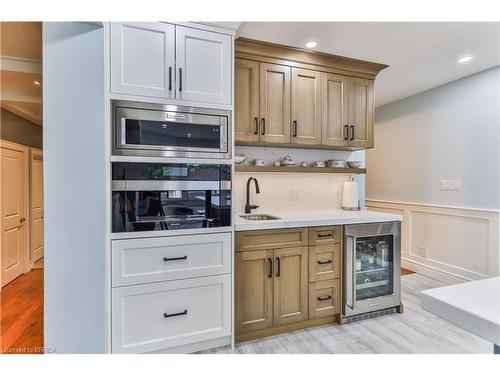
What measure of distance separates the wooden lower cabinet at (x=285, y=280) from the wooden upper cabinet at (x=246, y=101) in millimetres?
907

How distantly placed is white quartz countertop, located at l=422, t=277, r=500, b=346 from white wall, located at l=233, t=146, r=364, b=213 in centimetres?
206

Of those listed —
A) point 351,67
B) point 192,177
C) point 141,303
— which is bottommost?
point 141,303

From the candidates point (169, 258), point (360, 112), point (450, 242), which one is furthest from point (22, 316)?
point (450, 242)

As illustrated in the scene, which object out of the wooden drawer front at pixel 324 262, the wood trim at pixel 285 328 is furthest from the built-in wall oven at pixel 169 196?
the wood trim at pixel 285 328

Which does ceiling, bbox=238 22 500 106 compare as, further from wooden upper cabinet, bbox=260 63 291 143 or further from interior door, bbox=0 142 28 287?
A: interior door, bbox=0 142 28 287

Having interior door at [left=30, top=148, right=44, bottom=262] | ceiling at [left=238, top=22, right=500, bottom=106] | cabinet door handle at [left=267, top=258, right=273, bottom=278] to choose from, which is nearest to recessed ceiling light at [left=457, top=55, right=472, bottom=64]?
ceiling at [left=238, top=22, right=500, bottom=106]

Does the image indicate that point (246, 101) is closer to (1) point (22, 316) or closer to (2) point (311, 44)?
(2) point (311, 44)

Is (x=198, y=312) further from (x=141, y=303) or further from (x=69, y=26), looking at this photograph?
(x=69, y=26)

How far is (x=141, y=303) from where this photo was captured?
182 centimetres

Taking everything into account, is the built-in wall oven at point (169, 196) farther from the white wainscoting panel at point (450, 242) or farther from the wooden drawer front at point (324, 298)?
the white wainscoting panel at point (450, 242)

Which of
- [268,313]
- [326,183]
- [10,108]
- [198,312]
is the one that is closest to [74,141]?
[198,312]

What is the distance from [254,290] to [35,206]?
411 centimetres

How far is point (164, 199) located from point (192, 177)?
0.25 metres

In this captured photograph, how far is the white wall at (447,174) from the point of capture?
308 cm
